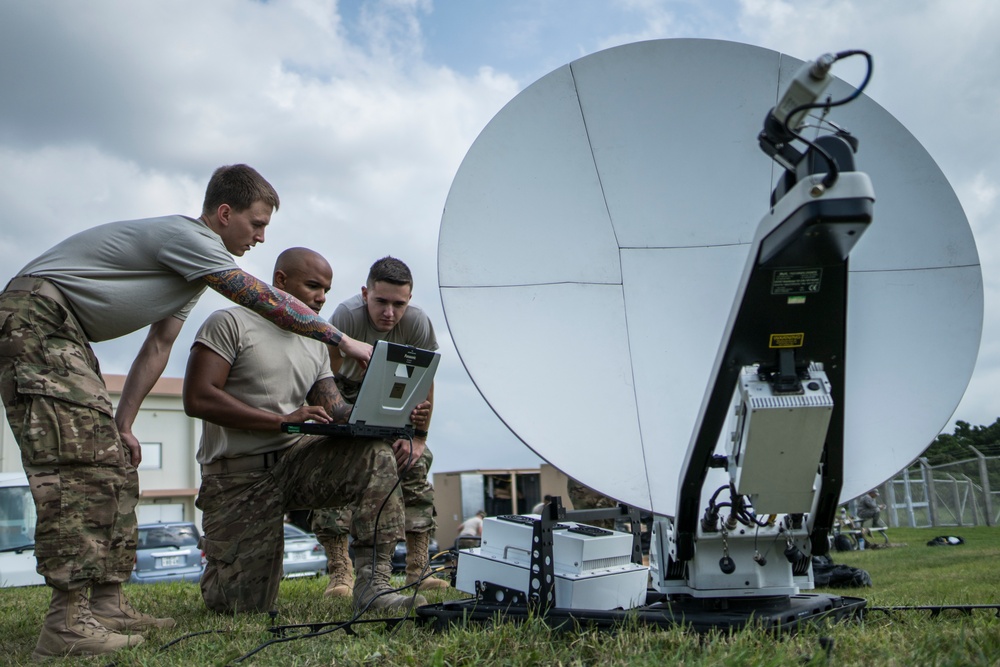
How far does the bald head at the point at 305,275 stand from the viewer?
13.0 feet

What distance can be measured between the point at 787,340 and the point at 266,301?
5.85ft

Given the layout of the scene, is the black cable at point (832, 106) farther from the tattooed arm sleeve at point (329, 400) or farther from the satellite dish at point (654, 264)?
the tattooed arm sleeve at point (329, 400)

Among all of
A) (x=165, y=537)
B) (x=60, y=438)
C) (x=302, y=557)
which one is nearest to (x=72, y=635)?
(x=60, y=438)

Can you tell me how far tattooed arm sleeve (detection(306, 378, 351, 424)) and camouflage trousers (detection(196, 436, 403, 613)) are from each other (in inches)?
10.4

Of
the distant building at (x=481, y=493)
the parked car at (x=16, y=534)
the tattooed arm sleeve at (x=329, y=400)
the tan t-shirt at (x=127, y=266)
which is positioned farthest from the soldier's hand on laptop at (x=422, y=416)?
the distant building at (x=481, y=493)

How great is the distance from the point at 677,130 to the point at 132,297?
6.78ft

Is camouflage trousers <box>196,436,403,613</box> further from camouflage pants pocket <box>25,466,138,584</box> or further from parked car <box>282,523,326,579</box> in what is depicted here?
parked car <box>282,523,326,579</box>

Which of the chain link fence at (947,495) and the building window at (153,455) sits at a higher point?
the building window at (153,455)

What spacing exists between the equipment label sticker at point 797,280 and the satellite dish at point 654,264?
847 mm

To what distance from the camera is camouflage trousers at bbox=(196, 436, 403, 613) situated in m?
3.49

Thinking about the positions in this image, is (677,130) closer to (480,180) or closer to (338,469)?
(480,180)

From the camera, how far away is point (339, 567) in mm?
4742

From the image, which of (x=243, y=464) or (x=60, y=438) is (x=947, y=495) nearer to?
(x=243, y=464)

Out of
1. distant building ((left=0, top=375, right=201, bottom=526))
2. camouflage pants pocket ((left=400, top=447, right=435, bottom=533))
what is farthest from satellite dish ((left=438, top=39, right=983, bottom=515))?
distant building ((left=0, top=375, right=201, bottom=526))
